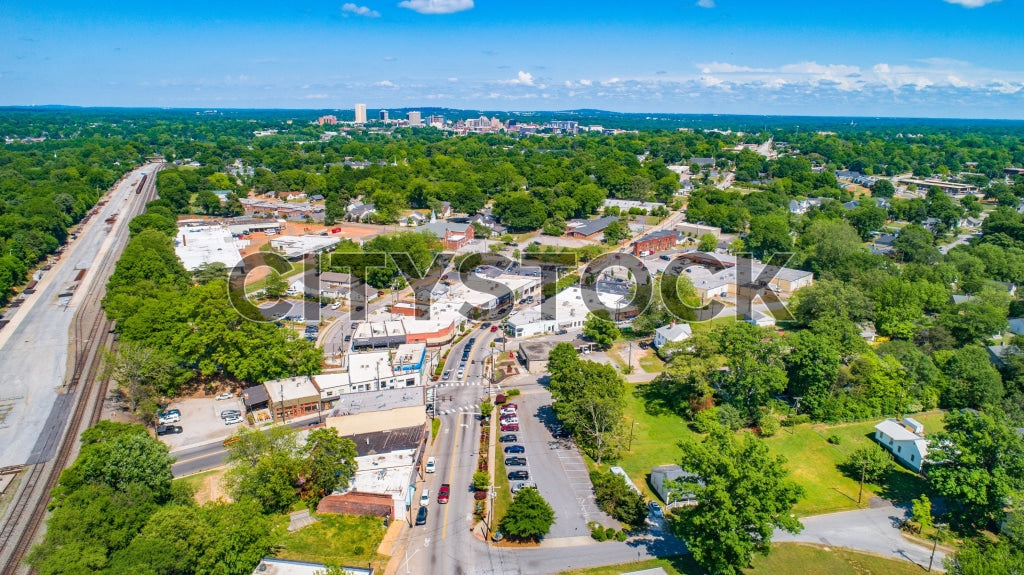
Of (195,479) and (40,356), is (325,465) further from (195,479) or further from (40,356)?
(40,356)

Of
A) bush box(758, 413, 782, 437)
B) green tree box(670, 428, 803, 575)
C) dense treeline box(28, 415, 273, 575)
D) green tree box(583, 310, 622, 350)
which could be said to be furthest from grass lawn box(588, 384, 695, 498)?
dense treeline box(28, 415, 273, 575)

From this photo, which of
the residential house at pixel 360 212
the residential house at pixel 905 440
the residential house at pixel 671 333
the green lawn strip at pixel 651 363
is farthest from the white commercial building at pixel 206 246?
the residential house at pixel 905 440

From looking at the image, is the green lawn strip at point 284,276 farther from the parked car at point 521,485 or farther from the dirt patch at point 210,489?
the parked car at point 521,485

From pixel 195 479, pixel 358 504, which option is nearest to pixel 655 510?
pixel 358 504

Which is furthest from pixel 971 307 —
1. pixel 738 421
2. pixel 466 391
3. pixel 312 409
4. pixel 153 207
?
pixel 153 207

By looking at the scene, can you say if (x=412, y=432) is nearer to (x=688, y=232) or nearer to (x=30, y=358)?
(x=30, y=358)
